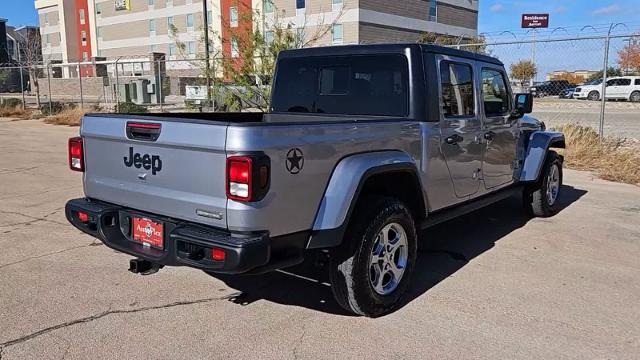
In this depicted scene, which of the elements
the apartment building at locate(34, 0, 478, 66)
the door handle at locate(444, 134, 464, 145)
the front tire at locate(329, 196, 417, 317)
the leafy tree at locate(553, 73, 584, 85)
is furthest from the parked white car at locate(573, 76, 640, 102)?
the front tire at locate(329, 196, 417, 317)

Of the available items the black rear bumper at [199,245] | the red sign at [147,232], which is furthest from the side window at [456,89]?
the red sign at [147,232]

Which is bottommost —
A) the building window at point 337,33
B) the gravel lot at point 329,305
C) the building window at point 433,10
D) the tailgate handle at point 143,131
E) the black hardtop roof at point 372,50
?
the gravel lot at point 329,305

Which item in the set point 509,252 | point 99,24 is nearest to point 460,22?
point 99,24

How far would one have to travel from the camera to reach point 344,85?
4.91 metres

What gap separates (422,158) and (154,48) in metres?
66.8

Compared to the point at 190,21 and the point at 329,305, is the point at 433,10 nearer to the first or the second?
the point at 190,21

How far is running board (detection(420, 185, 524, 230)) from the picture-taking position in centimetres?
462

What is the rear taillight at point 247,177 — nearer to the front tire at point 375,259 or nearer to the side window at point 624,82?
the front tire at point 375,259

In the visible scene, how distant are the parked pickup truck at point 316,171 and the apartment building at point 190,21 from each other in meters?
32.3

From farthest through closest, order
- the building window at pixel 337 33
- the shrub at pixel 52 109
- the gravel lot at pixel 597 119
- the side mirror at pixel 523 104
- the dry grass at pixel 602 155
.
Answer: the building window at pixel 337 33
the shrub at pixel 52 109
the gravel lot at pixel 597 119
the dry grass at pixel 602 155
the side mirror at pixel 523 104

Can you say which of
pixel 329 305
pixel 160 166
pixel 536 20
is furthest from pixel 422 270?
pixel 536 20

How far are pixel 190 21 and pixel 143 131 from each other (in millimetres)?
61171

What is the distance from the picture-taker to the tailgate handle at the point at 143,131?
3.51 meters

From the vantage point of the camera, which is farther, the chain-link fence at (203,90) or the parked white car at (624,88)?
the parked white car at (624,88)
